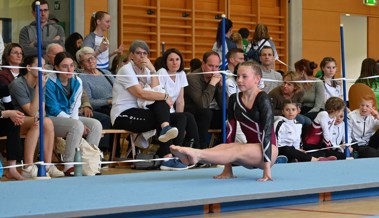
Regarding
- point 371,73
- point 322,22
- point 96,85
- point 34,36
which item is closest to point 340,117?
point 371,73

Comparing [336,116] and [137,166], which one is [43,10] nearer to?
[137,166]

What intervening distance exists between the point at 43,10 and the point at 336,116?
335 cm

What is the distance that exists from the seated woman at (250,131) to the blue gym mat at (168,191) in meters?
0.15

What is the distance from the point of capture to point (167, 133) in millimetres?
6852

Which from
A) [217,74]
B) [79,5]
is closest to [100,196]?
[217,74]

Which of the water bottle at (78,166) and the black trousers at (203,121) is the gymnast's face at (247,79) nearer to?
the water bottle at (78,166)

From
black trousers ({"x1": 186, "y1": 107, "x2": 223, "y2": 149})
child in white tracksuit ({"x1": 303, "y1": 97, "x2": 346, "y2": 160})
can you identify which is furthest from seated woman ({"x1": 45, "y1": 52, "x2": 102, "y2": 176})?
child in white tracksuit ({"x1": 303, "y1": 97, "x2": 346, "y2": 160})

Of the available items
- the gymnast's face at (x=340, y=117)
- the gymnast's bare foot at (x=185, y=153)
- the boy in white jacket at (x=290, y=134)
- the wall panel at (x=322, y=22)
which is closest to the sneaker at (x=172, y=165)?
the boy in white jacket at (x=290, y=134)

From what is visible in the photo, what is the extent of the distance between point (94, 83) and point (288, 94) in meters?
2.12

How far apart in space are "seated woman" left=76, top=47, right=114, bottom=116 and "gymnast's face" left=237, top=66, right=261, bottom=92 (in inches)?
91.7

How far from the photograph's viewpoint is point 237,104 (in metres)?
5.65

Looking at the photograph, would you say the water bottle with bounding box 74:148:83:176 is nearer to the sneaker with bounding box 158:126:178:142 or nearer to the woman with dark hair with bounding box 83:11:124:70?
the sneaker with bounding box 158:126:178:142

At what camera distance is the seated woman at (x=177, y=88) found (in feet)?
24.0

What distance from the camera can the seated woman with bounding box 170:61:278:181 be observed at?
17.7 feet
